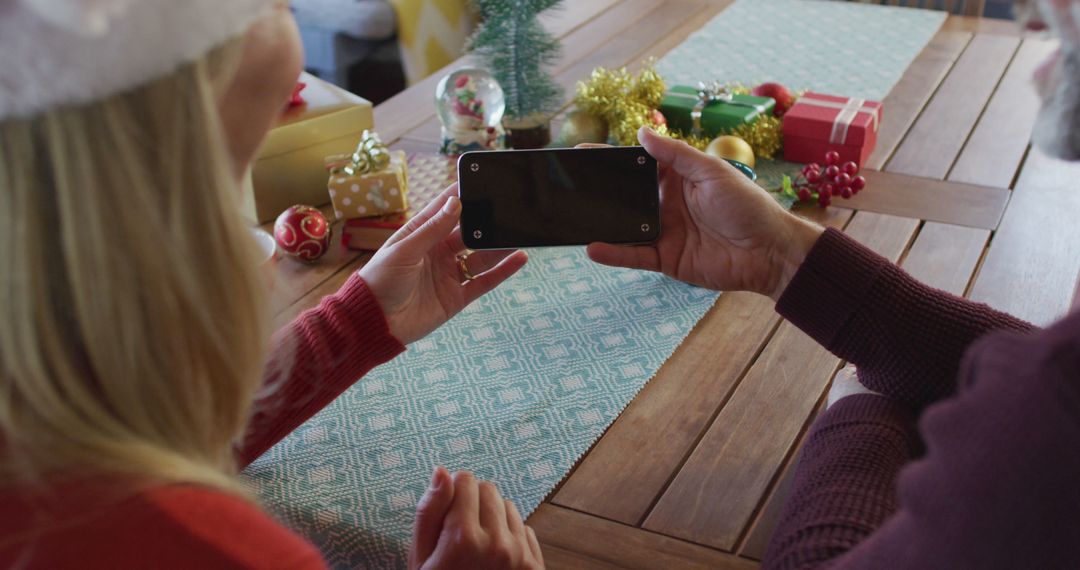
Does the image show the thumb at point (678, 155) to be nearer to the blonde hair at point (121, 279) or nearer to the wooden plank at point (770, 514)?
the wooden plank at point (770, 514)

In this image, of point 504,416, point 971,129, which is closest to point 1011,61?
point 971,129

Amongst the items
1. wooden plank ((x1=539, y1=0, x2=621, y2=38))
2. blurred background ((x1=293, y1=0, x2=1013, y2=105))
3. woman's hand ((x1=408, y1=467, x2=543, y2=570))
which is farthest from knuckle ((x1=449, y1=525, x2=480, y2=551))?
blurred background ((x1=293, y1=0, x2=1013, y2=105))

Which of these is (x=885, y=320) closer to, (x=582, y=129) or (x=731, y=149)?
(x=731, y=149)

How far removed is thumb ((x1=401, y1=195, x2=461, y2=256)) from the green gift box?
22.7 inches

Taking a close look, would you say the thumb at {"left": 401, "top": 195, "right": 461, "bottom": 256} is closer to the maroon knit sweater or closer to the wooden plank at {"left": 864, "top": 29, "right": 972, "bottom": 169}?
the maroon knit sweater

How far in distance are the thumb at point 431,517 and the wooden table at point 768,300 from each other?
0.08m

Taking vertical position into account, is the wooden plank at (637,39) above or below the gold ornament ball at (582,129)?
below

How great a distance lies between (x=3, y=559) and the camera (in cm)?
45

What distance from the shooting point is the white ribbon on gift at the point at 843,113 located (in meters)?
1.36

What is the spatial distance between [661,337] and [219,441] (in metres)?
0.56

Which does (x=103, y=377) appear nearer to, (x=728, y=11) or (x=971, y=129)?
(x=971, y=129)

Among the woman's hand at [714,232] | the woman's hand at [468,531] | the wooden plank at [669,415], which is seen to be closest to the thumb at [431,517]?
the woman's hand at [468,531]

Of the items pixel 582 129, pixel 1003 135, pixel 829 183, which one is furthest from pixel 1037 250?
pixel 582 129

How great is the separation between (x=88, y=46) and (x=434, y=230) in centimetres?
54
